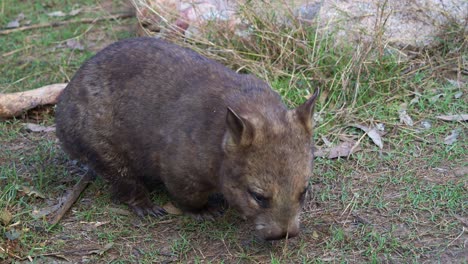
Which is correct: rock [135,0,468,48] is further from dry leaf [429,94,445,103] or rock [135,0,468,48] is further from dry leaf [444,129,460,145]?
dry leaf [444,129,460,145]

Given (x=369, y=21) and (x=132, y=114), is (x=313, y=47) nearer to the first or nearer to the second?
(x=369, y=21)

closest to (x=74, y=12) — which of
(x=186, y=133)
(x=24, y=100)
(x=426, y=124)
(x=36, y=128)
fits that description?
(x=24, y=100)

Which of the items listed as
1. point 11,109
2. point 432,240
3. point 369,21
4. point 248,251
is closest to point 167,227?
point 248,251

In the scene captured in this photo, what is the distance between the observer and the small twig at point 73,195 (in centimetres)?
A: 479

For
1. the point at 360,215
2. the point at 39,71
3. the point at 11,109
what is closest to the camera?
the point at 360,215

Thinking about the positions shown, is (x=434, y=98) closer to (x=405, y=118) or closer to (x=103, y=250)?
(x=405, y=118)

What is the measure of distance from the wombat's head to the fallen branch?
255 centimetres

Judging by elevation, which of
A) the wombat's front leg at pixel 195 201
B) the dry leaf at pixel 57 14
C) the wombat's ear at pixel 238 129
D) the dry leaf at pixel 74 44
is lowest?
the dry leaf at pixel 57 14

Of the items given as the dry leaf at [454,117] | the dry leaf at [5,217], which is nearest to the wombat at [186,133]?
the dry leaf at [5,217]

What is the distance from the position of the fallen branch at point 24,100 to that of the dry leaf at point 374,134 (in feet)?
8.70

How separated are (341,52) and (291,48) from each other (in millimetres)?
438

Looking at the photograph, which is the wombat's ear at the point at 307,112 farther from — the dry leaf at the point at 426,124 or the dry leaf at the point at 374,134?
the dry leaf at the point at 426,124

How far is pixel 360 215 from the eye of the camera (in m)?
4.71

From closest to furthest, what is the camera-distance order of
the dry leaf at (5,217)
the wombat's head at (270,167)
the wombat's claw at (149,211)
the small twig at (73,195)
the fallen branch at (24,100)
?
1. the wombat's head at (270,167)
2. the dry leaf at (5,217)
3. the small twig at (73,195)
4. the wombat's claw at (149,211)
5. the fallen branch at (24,100)
